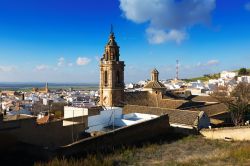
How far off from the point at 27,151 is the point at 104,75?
52.8ft

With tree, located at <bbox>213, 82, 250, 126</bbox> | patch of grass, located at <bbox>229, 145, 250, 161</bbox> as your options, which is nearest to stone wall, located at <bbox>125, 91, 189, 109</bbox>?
tree, located at <bbox>213, 82, 250, 126</bbox>

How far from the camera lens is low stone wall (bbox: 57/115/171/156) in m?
14.5

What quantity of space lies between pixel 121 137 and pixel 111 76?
12520 millimetres

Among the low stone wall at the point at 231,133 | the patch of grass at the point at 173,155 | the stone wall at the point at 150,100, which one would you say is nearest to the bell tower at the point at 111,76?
the stone wall at the point at 150,100

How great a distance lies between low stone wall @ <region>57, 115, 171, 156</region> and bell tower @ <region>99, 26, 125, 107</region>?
8.67 meters

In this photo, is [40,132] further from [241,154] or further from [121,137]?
[241,154]

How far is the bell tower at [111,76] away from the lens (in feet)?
96.7

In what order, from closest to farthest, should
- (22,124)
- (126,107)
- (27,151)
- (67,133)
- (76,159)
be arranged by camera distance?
(76,159) → (27,151) → (22,124) → (67,133) → (126,107)

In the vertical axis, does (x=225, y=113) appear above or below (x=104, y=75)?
below

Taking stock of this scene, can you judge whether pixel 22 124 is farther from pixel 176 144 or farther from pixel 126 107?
pixel 126 107

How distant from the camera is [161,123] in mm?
21125

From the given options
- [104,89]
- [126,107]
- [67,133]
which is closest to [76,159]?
[67,133]

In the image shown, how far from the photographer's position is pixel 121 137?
17406 millimetres

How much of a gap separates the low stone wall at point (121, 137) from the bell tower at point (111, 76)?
8.67 m
